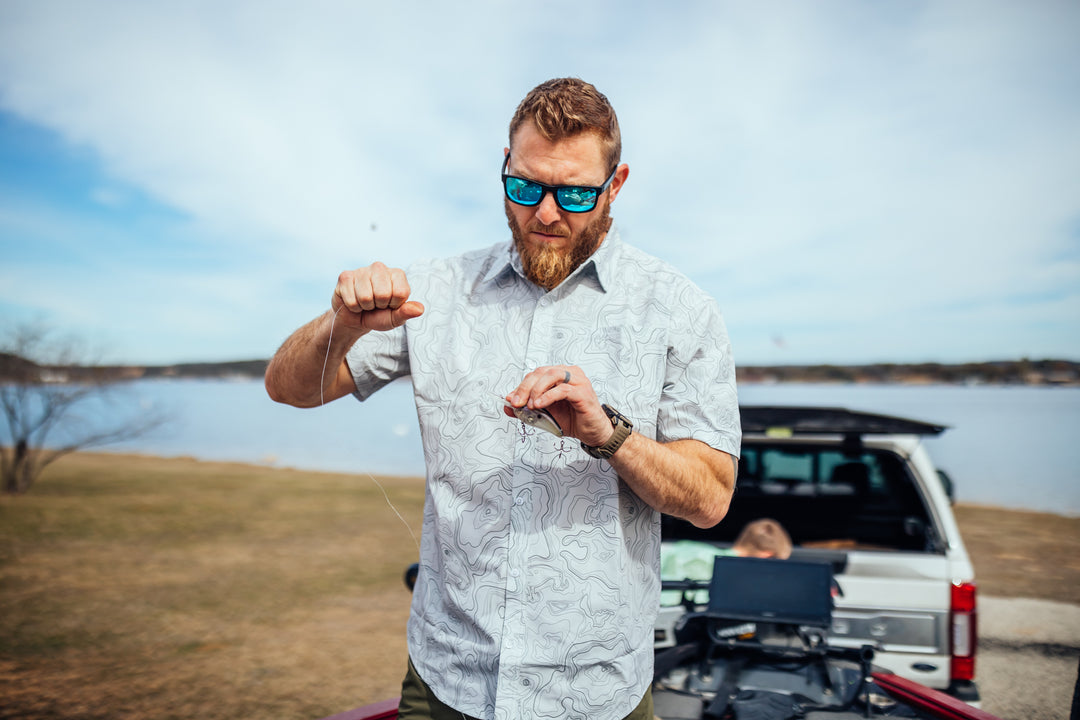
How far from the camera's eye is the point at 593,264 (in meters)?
1.81

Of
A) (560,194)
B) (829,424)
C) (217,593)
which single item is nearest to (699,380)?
(560,194)

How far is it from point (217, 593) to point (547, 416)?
8.82 meters

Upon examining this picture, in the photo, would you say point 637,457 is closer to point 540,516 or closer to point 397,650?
point 540,516

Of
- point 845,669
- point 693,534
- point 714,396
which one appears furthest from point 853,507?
point 714,396

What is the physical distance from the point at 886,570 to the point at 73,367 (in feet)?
53.0

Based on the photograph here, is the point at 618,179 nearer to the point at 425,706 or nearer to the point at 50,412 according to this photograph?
the point at 425,706

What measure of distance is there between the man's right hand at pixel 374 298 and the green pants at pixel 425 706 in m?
0.83

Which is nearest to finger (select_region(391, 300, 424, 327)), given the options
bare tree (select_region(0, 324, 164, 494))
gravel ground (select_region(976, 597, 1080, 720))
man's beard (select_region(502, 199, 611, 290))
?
man's beard (select_region(502, 199, 611, 290))

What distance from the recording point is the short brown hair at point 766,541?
4094 millimetres

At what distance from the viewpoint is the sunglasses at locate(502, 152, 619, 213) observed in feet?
5.79

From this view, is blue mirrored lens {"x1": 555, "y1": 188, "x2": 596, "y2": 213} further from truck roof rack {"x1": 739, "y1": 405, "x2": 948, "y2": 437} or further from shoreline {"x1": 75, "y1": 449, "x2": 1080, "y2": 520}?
shoreline {"x1": 75, "y1": 449, "x2": 1080, "y2": 520}

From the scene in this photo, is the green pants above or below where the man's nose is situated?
below

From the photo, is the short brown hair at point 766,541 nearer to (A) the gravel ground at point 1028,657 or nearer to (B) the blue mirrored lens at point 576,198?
(A) the gravel ground at point 1028,657

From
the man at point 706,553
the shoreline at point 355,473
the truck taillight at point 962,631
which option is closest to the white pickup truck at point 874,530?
the truck taillight at point 962,631
